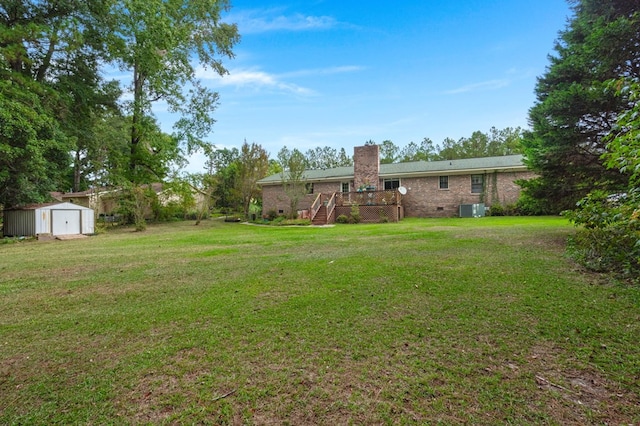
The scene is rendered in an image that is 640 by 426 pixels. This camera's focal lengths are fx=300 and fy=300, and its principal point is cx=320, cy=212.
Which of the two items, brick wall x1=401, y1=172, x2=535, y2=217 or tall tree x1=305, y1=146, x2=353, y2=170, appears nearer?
brick wall x1=401, y1=172, x2=535, y2=217

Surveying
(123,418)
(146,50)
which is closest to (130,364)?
(123,418)

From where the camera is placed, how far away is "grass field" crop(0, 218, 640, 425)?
191 centimetres

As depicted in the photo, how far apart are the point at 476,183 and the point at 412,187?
13.1 ft

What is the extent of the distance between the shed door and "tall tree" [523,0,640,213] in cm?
2005

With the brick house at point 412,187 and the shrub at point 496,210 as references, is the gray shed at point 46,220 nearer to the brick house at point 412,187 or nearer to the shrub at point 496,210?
the brick house at point 412,187

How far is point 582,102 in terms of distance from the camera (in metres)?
6.30

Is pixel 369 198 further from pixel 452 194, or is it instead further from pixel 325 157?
pixel 325 157

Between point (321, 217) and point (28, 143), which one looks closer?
point (28, 143)

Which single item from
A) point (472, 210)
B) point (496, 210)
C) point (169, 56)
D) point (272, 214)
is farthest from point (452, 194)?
point (169, 56)

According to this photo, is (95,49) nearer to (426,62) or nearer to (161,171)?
(161,171)

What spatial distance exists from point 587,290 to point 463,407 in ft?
10.4

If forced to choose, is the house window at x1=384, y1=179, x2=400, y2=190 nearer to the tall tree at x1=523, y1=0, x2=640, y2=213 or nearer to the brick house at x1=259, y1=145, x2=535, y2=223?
the brick house at x1=259, y1=145, x2=535, y2=223

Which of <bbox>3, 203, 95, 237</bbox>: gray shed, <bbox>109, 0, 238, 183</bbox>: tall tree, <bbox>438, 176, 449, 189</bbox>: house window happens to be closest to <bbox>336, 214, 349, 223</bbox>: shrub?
<bbox>438, 176, 449, 189</bbox>: house window

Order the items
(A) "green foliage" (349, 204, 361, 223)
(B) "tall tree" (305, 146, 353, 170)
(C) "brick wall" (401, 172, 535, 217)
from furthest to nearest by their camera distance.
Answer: (B) "tall tree" (305, 146, 353, 170), (C) "brick wall" (401, 172, 535, 217), (A) "green foliage" (349, 204, 361, 223)
